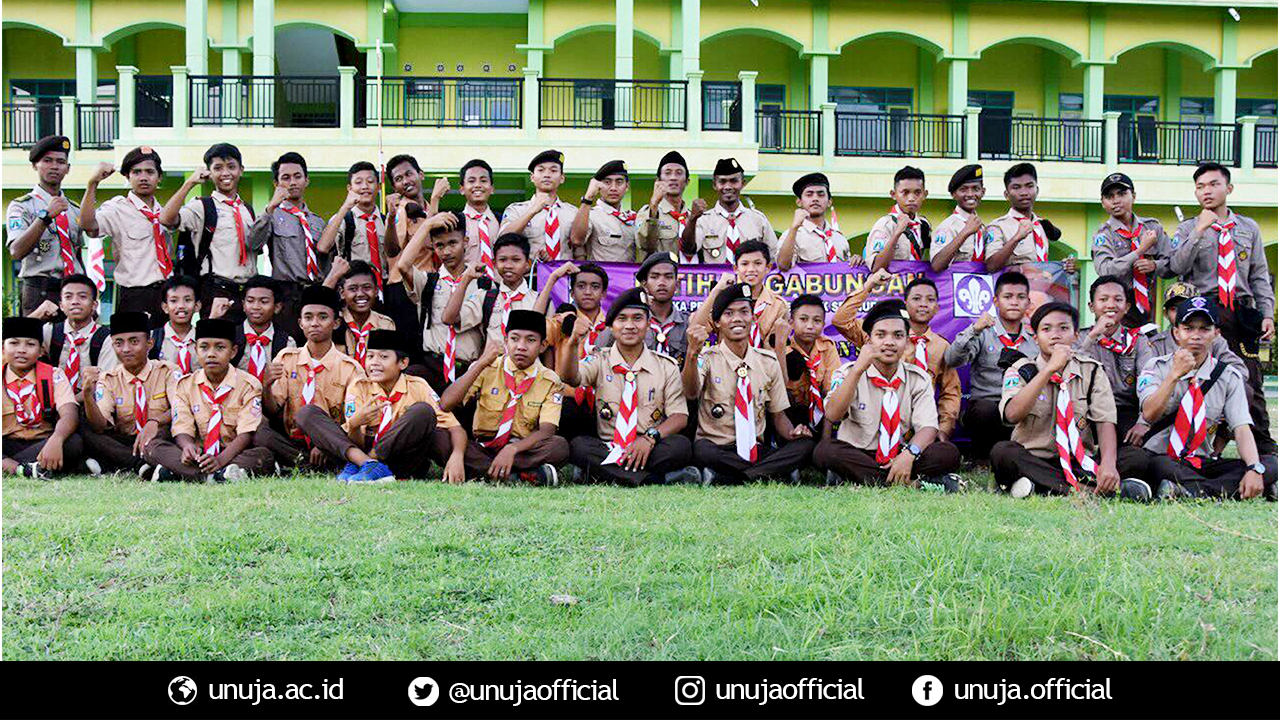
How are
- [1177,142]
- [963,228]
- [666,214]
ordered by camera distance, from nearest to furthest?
[963,228]
[666,214]
[1177,142]

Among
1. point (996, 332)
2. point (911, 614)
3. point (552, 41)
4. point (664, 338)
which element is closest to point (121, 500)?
point (664, 338)

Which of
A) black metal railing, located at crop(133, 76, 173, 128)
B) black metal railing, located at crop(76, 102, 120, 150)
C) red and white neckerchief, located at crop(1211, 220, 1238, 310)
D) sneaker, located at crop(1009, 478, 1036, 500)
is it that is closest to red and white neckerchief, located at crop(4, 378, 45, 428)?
sneaker, located at crop(1009, 478, 1036, 500)

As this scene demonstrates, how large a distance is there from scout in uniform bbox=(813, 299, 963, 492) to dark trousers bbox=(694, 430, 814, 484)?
0.10 metres

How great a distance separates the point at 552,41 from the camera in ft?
58.5

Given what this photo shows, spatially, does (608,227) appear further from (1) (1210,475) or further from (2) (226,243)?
(1) (1210,475)

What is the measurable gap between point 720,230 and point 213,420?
3.94m

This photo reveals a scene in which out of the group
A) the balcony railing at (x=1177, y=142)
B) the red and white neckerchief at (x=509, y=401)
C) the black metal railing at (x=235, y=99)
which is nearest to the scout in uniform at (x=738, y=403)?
the red and white neckerchief at (x=509, y=401)

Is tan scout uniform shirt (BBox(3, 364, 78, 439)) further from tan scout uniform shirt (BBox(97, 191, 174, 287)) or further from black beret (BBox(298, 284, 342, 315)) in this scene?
black beret (BBox(298, 284, 342, 315))

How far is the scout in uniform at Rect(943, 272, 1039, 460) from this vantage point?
6656mm

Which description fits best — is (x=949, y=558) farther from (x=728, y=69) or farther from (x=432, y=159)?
(x=728, y=69)

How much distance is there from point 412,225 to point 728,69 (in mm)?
13521

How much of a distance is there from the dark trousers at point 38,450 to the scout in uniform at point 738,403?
12.5ft

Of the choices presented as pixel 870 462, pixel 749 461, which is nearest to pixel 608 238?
pixel 749 461

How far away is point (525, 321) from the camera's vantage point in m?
6.23
